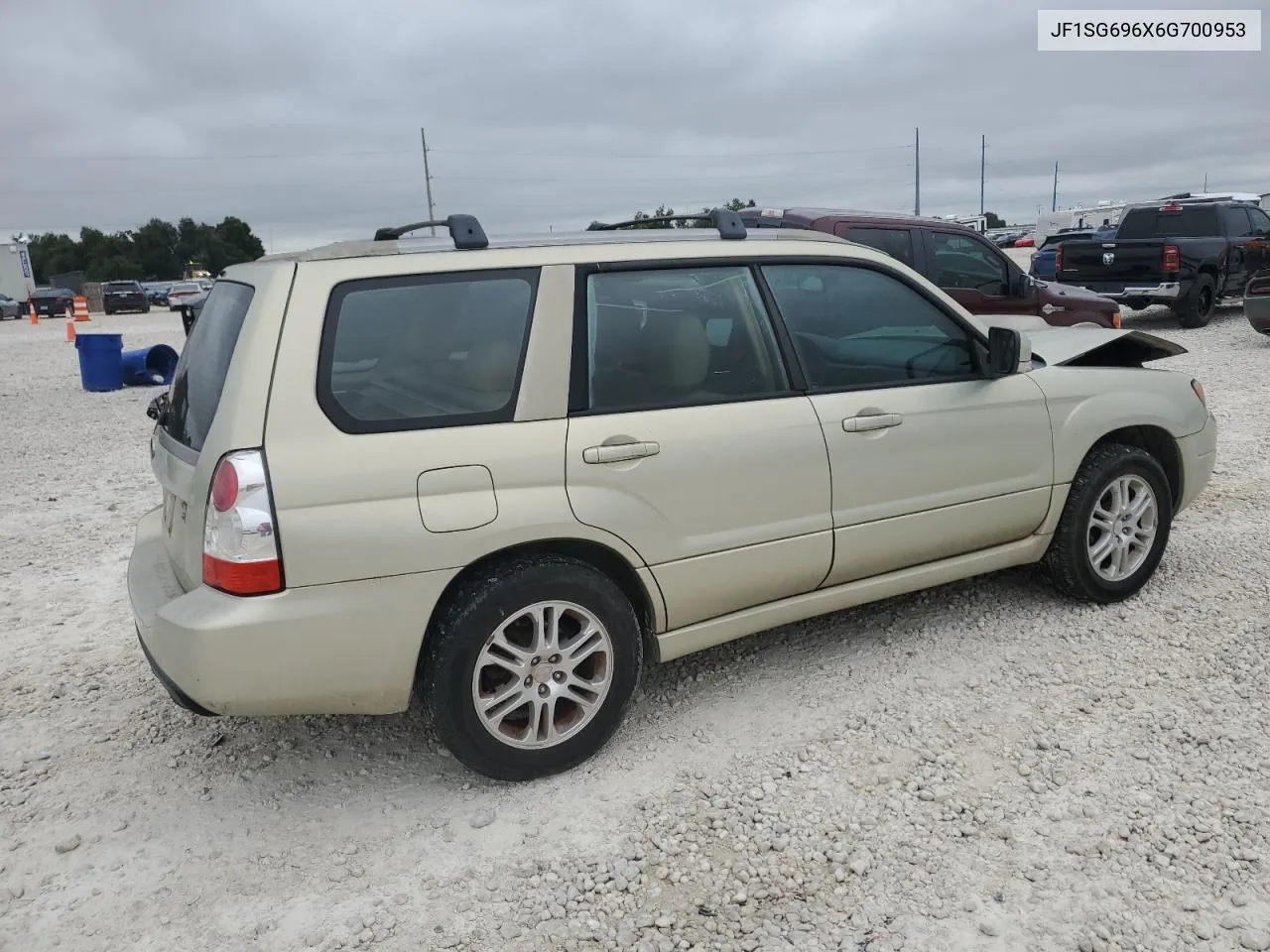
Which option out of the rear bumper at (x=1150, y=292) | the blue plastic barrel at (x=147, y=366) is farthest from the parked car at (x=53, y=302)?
the rear bumper at (x=1150, y=292)

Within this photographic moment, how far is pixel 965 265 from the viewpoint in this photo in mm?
9258

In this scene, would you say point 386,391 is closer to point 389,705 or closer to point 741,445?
point 389,705

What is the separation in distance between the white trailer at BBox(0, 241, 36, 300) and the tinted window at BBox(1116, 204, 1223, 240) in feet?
173

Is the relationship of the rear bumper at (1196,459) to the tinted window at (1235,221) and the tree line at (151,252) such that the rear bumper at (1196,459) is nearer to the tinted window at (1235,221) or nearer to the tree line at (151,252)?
the tinted window at (1235,221)

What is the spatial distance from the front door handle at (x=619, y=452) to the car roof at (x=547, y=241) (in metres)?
0.73

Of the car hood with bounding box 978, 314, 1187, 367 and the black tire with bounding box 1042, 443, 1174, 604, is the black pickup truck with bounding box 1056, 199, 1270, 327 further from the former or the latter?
the black tire with bounding box 1042, 443, 1174, 604

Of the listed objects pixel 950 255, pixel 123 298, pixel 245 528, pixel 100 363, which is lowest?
pixel 100 363

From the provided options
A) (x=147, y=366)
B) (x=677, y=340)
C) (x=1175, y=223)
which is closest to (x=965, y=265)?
(x=677, y=340)

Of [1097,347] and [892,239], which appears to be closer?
[1097,347]

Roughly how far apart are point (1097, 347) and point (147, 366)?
13136 mm

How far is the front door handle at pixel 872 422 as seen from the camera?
358 centimetres

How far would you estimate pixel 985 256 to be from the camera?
369 inches

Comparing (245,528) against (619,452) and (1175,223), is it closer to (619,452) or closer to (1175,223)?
(619,452)

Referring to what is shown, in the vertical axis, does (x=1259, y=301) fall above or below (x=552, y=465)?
below
